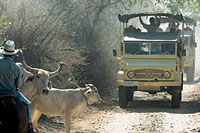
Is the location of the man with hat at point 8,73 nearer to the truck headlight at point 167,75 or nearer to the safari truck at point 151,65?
the safari truck at point 151,65

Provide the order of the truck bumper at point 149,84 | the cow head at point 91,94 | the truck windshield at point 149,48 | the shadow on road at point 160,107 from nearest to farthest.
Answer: the cow head at point 91,94
the shadow on road at point 160,107
the truck bumper at point 149,84
the truck windshield at point 149,48

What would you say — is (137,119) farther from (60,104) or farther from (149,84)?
(60,104)

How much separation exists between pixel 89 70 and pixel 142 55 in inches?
119

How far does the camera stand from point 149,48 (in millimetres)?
15711

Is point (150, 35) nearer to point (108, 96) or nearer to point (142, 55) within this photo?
point (142, 55)

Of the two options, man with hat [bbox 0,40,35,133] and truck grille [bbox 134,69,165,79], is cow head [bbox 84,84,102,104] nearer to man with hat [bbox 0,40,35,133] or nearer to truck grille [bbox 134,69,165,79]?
man with hat [bbox 0,40,35,133]

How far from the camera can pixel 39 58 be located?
43.3 feet

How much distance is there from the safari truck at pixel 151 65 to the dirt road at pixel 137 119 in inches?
23.8

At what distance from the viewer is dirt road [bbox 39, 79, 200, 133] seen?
1150 cm

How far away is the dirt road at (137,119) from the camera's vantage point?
1150 cm

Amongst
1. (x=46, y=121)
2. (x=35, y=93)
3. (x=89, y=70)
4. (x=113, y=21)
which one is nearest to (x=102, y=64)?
(x=89, y=70)

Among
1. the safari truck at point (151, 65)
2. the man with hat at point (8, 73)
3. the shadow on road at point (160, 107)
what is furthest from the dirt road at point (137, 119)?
the man with hat at point (8, 73)

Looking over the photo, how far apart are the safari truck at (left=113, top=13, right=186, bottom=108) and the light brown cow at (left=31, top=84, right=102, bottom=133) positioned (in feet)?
16.0

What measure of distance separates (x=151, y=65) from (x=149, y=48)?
30.2 inches
